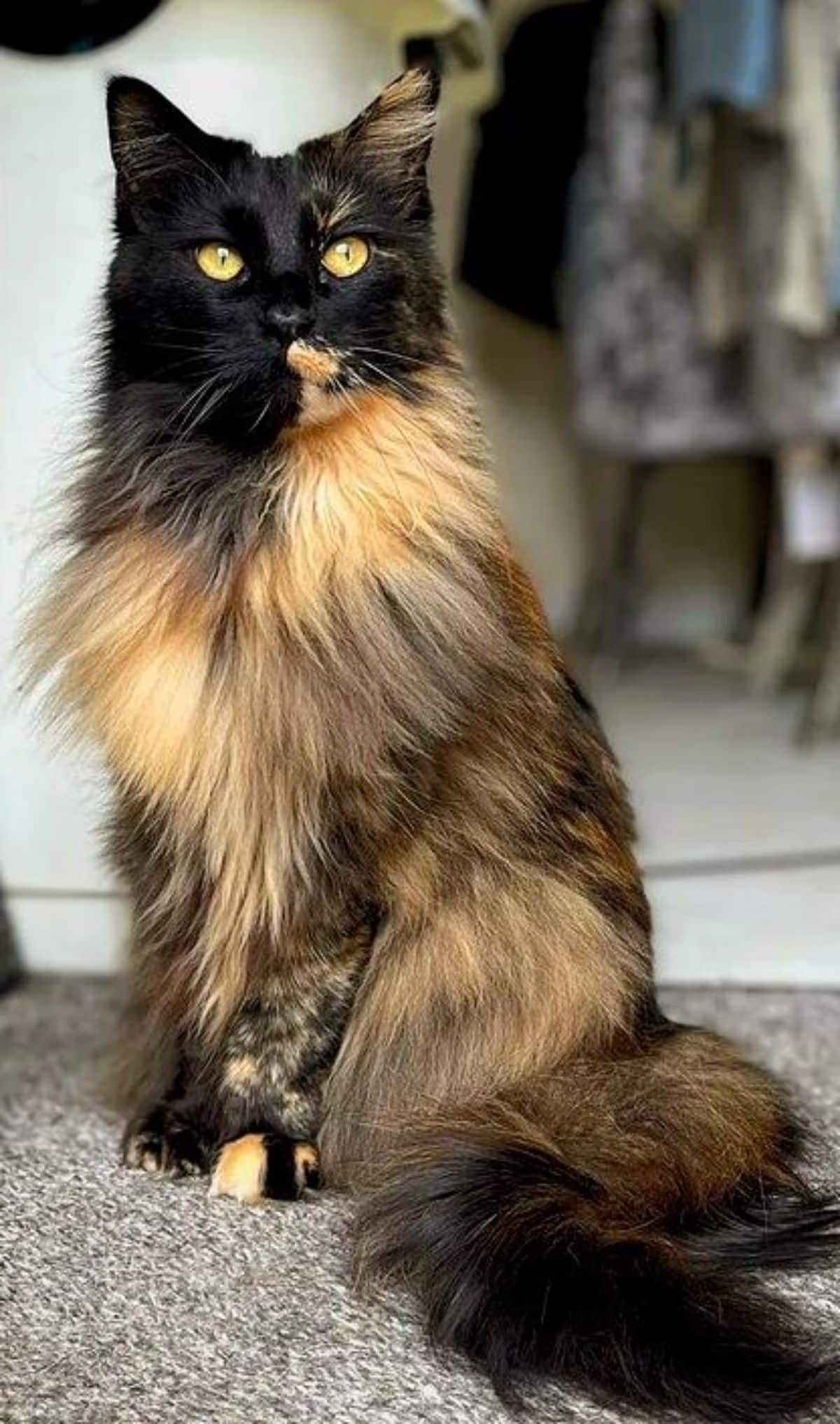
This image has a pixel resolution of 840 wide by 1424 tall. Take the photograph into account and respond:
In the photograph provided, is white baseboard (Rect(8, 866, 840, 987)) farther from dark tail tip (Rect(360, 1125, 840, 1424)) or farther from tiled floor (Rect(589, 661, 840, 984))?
dark tail tip (Rect(360, 1125, 840, 1424))

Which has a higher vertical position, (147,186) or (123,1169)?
(147,186)

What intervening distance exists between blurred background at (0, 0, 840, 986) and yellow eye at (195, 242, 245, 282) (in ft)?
0.73

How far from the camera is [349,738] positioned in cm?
107

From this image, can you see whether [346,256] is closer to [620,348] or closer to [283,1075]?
[283,1075]

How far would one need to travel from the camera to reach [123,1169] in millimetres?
1203

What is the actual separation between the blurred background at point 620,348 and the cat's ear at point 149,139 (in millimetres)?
181

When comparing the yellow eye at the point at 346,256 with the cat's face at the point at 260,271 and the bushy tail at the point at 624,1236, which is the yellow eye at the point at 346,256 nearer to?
the cat's face at the point at 260,271

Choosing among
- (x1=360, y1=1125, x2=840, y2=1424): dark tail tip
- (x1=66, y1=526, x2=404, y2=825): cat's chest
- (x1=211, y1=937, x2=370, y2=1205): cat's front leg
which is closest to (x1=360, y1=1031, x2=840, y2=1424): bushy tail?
(x1=360, y1=1125, x2=840, y2=1424): dark tail tip

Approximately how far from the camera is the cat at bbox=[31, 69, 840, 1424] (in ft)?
3.45

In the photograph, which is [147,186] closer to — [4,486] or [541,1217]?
[4,486]

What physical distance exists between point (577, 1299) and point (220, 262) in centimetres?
66

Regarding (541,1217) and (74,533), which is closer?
(541,1217)

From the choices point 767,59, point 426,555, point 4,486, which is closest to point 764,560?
point 767,59

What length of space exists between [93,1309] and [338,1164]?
0.21m
